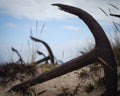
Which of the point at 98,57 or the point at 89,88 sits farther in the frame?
the point at 89,88

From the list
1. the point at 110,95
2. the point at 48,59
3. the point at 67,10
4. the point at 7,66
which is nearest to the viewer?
the point at 110,95

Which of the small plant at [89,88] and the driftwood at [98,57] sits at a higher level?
the driftwood at [98,57]

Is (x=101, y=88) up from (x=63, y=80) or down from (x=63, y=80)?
up

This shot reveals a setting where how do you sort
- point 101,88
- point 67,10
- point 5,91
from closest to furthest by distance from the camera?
point 67,10
point 101,88
point 5,91

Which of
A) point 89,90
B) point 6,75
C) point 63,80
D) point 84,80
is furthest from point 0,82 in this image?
point 89,90

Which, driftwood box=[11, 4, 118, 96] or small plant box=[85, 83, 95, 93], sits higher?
driftwood box=[11, 4, 118, 96]

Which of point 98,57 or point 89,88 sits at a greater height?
point 98,57

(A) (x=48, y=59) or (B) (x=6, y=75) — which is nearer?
(B) (x=6, y=75)

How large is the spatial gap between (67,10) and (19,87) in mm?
1547

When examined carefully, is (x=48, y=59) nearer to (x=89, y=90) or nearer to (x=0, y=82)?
(x=0, y=82)

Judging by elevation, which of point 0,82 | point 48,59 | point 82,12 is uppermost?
point 82,12

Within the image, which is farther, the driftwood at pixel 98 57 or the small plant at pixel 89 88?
the small plant at pixel 89 88

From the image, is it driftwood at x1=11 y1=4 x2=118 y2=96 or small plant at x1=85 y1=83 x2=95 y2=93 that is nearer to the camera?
driftwood at x1=11 y1=4 x2=118 y2=96

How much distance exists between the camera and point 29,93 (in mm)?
3979
